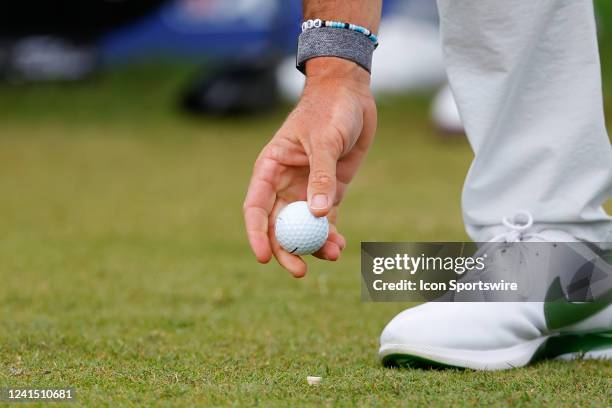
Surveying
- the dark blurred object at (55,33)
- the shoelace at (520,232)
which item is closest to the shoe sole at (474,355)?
the shoelace at (520,232)

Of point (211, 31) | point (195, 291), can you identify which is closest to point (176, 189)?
point (195, 291)

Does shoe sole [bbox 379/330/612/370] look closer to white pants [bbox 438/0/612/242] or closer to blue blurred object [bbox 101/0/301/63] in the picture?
white pants [bbox 438/0/612/242]

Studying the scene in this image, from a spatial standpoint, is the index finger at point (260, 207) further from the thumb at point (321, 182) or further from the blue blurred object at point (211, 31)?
the blue blurred object at point (211, 31)

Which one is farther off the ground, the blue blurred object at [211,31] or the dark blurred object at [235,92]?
the blue blurred object at [211,31]

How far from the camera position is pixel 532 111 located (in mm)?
1616

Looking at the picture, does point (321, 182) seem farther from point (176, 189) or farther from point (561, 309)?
point (176, 189)

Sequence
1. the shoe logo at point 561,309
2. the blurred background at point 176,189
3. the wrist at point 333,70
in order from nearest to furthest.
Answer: the wrist at point 333,70 < the shoe logo at point 561,309 < the blurred background at point 176,189

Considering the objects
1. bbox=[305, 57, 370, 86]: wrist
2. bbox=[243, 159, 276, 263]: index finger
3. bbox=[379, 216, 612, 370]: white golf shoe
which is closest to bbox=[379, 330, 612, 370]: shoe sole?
bbox=[379, 216, 612, 370]: white golf shoe

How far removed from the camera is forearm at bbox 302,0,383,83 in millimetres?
1386

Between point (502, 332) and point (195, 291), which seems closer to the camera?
point (502, 332)

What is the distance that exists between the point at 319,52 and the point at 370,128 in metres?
0.14

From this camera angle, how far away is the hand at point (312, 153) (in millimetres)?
1252

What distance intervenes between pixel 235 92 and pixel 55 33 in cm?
157

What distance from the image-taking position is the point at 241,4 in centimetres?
736
